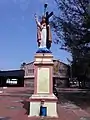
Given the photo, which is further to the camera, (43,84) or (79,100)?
(79,100)

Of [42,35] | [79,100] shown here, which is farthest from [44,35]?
[79,100]

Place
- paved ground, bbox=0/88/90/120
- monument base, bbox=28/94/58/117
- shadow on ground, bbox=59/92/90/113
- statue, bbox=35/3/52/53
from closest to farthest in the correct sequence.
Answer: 1. monument base, bbox=28/94/58/117
2. paved ground, bbox=0/88/90/120
3. statue, bbox=35/3/52/53
4. shadow on ground, bbox=59/92/90/113

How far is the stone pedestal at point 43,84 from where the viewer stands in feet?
55.7

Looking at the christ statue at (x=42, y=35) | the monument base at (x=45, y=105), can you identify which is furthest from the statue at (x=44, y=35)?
the monument base at (x=45, y=105)

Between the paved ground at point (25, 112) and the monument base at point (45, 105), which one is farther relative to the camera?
the paved ground at point (25, 112)

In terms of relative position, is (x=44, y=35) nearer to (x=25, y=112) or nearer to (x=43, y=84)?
(x=43, y=84)

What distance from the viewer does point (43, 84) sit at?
1730 centimetres

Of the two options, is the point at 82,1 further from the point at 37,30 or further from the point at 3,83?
the point at 3,83

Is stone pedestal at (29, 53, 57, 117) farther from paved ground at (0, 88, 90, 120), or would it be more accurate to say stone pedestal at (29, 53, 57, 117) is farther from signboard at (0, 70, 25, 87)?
signboard at (0, 70, 25, 87)

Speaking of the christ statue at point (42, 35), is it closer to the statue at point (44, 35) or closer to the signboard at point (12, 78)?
the statue at point (44, 35)

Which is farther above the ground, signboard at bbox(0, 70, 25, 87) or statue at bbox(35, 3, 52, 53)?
signboard at bbox(0, 70, 25, 87)

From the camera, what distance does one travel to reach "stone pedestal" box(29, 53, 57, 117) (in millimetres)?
16984

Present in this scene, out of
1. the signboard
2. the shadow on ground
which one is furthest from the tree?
the signboard

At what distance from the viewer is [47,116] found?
16672mm
